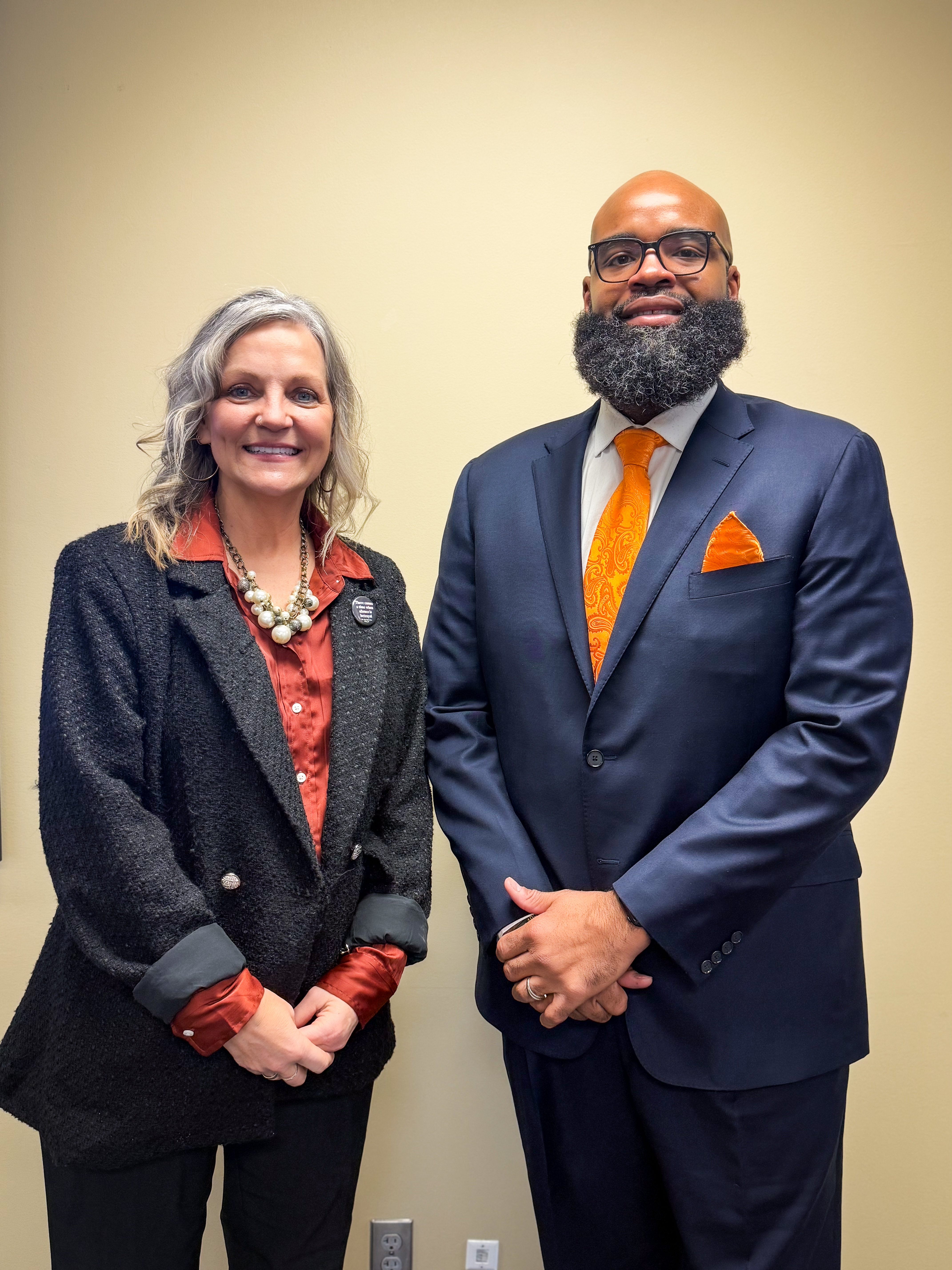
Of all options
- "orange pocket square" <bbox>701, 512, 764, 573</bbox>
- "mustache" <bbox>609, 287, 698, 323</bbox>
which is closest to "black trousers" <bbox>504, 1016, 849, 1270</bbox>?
"orange pocket square" <bbox>701, 512, 764, 573</bbox>

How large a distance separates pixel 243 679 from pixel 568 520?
1.85ft

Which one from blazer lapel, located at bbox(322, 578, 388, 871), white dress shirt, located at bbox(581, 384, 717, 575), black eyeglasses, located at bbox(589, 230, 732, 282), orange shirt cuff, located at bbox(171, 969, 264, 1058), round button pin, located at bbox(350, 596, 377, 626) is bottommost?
orange shirt cuff, located at bbox(171, 969, 264, 1058)

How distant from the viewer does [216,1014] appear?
4.35ft

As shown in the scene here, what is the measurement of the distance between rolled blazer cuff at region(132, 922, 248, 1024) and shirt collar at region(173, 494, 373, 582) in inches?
21.3

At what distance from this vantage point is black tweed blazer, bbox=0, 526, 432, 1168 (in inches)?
53.2

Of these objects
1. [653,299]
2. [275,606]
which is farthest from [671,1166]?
[653,299]

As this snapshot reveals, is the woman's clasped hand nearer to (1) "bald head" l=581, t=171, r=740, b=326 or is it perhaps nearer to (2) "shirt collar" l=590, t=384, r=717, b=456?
(2) "shirt collar" l=590, t=384, r=717, b=456

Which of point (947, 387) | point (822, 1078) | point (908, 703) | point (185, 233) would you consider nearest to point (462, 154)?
point (185, 233)

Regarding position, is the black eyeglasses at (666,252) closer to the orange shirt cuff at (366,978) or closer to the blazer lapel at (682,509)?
the blazer lapel at (682,509)

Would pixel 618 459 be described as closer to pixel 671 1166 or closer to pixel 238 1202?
pixel 671 1166

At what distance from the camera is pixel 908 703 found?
7.51 ft

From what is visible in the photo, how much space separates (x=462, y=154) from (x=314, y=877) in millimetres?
1612

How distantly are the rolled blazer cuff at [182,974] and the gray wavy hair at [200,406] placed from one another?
53 centimetres

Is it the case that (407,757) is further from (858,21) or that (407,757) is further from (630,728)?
(858,21)
